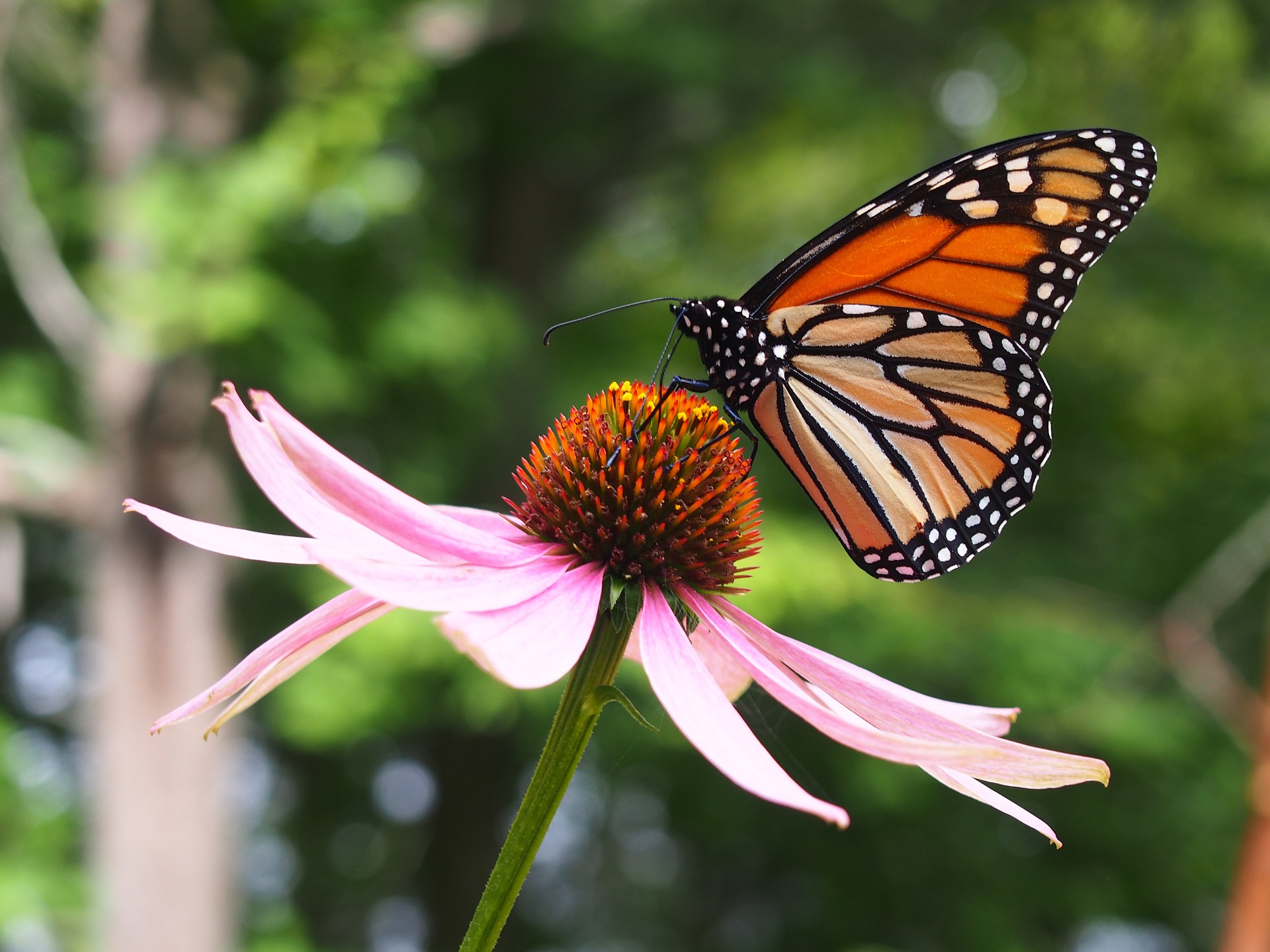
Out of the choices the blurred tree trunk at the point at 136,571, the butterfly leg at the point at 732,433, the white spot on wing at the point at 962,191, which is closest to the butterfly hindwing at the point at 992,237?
the white spot on wing at the point at 962,191

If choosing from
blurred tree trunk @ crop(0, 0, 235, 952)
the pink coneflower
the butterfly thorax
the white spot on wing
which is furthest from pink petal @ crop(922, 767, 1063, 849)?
blurred tree trunk @ crop(0, 0, 235, 952)

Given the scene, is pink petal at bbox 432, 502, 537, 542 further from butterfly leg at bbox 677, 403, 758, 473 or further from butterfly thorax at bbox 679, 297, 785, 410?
butterfly thorax at bbox 679, 297, 785, 410

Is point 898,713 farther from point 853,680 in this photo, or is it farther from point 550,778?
point 550,778

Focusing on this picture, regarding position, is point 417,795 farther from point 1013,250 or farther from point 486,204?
point 1013,250

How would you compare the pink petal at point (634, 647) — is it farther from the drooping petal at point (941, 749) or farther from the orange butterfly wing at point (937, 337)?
the orange butterfly wing at point (937, 337)

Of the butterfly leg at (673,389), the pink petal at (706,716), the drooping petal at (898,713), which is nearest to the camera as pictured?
the pink petal at (706,716)

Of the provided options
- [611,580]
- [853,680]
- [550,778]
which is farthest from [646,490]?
[550,778]
